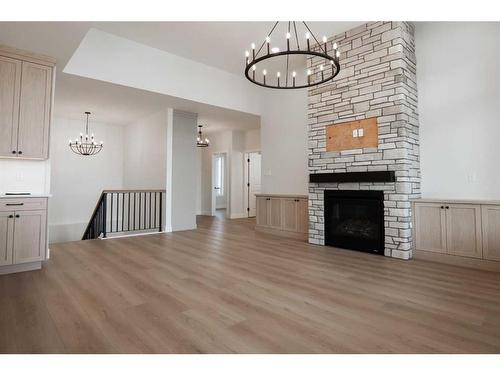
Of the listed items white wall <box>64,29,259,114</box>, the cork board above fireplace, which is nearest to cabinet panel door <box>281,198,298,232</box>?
the cork board above fireplace

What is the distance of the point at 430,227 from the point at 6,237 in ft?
17.8

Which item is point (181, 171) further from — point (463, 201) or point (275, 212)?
point (463, 201)

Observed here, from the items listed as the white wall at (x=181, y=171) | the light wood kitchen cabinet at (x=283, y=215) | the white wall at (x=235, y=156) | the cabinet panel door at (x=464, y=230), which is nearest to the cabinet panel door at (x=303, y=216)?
the light wood kitchen cabinet at (x=283, y=215)

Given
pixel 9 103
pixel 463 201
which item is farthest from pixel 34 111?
pixel 463 201

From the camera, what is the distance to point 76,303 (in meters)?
2.46

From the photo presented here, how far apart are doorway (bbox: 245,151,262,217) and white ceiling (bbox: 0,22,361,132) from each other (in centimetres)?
286

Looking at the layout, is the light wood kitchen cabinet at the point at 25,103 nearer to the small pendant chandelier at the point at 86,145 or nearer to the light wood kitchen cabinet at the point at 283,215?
the light wood kitchen cabinet at the point at 283,215

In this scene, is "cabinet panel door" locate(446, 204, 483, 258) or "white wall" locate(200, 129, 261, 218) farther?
"white wall" locate(200, 129, 261, 218)

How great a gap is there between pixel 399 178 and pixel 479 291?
5.68ft

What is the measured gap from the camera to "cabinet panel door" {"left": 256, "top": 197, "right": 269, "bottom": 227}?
6348mm

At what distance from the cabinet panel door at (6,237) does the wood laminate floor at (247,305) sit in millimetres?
235

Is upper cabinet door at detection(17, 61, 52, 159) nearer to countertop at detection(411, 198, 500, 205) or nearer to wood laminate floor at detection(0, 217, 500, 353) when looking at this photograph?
wood laminate floor at detection(0, 217, 500, 353)
